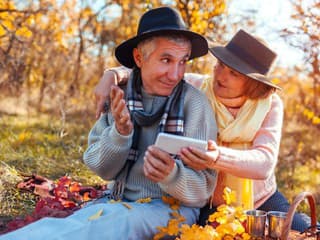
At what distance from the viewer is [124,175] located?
3256mm

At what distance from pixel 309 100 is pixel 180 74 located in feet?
17.2

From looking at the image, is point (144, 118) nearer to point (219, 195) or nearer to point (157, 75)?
point (157, 75)

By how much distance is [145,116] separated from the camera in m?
3.17

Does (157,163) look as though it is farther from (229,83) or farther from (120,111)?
(229,83)

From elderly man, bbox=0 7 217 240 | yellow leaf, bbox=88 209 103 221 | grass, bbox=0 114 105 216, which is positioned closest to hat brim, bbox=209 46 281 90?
elderly man, bbox=0 7 217 240

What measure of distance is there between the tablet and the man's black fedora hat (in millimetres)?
654

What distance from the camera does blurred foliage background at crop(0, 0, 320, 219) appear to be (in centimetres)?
625

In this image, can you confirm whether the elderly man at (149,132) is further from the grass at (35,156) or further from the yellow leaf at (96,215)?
the grass at (35,156)

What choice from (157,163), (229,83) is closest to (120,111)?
(157,163)

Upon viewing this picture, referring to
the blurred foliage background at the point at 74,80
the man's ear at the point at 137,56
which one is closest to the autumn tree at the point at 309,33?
the blurred foliage background at the point at 74,80

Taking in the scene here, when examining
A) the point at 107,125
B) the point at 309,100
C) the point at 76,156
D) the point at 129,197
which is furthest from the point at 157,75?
the point at 309,100

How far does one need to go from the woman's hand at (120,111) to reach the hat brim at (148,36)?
1.42ft

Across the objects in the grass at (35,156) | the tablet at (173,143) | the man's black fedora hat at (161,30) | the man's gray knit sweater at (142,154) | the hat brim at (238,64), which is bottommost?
the grass at (35,156)

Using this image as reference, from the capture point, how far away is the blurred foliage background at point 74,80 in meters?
6.25
